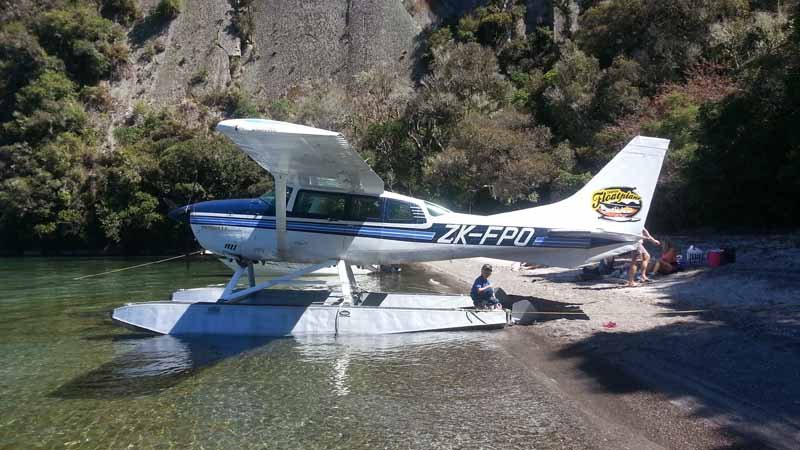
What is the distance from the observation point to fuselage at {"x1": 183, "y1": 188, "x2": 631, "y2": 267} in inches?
467

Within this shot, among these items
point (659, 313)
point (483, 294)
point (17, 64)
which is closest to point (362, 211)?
point (483, 294)

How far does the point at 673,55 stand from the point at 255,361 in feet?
104

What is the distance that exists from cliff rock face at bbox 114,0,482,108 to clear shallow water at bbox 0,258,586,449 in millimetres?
57310

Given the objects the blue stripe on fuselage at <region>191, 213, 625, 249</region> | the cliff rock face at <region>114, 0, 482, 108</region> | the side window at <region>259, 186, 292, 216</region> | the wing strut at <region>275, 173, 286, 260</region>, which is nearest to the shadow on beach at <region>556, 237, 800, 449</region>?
the blue stripe on fuselage at <region>191, 213, 625, 249</region>

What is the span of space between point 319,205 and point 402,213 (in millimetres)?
1732

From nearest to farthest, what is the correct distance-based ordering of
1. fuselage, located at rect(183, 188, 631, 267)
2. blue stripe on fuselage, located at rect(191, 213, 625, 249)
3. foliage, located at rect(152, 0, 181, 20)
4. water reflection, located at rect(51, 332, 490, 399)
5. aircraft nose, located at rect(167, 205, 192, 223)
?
water reflection, located at rect(51, 332, 490, 399), blue stripe on fuselage, located at rect(191, 213, 625, 249), fuselage, located at rect(183, 188, 631, 267), aircraft nose, located at rect(167, 205, 192, 223), foliage, located at rect(152, 0, 181, 20)

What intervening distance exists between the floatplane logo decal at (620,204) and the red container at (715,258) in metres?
4.74

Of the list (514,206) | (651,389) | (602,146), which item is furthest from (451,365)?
(514,206)

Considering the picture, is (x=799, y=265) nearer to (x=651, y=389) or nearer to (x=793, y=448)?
(x=651, y=389)

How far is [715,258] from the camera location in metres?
15.0

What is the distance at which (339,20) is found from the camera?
234 feet

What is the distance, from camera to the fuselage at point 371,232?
38.9 feet

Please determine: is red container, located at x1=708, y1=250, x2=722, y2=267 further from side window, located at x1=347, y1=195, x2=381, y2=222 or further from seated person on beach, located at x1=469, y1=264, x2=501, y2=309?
side window, located at x1=347, y1=195, x2=381, y2=222

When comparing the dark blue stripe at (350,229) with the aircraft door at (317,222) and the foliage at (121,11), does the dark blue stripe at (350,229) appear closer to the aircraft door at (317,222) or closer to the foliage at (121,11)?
the aircraft door at (317,222)
